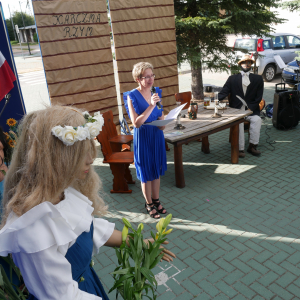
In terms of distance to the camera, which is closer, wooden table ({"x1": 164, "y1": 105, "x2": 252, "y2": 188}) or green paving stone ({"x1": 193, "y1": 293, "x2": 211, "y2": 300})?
green paving stone ({"x1": 193, "y1": 293, "x2": 211, "y2": 300})

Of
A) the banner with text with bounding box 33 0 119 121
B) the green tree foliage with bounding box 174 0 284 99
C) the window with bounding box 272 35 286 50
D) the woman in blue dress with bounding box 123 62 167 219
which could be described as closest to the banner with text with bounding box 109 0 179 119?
the banner with text with bounding box 33 0 119 121

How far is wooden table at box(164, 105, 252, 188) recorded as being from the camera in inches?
188

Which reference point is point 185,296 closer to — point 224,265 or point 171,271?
point 171,271

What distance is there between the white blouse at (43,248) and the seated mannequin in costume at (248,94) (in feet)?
16.5

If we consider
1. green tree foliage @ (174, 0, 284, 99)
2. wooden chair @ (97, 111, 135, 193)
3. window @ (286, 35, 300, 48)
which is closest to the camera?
wooden chair @ (97, 111, 135, 193)

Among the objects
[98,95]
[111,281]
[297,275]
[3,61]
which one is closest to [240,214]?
[297,275]

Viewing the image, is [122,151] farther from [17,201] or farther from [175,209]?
[17,201]

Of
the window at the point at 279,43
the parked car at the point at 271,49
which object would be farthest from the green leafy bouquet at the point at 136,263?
the window at the point at 279,43

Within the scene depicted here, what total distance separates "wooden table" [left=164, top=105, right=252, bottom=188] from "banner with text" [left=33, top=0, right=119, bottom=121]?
194cm

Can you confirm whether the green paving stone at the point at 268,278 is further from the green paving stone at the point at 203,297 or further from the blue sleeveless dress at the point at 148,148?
the blue sleeveless dress at the point at 148,148

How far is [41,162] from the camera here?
1.34m

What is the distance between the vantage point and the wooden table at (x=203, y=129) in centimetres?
479

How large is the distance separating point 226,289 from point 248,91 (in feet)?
13.4

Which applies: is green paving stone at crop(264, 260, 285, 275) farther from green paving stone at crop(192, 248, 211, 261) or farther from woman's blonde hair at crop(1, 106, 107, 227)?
woman's blonde hair at crop(1, 106, 107, 227)
